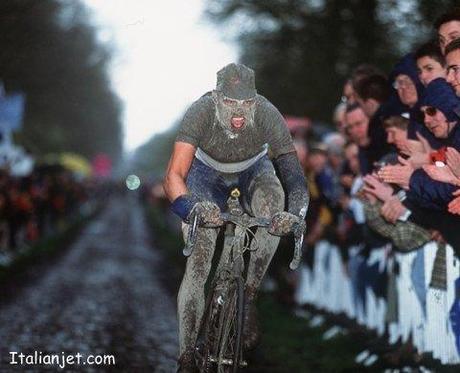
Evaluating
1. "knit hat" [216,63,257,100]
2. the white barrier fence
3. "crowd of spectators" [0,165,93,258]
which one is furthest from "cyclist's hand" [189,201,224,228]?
"crowd of spectators" [0,165,93,258]

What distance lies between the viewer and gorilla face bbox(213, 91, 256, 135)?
15.6 ft

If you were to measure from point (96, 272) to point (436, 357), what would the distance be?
36.8 ft

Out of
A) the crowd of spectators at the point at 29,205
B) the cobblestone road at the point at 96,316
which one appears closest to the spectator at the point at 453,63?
the cobblestone road at the point at 96,316

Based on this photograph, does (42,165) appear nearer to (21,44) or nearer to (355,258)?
(21,44)

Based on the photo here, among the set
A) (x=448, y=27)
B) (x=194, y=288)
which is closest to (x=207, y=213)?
(x=194, y=288)

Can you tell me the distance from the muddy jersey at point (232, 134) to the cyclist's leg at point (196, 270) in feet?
0.59

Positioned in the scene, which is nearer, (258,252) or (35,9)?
(258,252)

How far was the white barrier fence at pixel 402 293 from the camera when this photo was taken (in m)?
6.01

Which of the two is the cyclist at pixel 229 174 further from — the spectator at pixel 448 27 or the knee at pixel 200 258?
the spectator at pixel 448 27

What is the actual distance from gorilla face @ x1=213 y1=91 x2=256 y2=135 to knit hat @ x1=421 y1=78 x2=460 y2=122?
141cm

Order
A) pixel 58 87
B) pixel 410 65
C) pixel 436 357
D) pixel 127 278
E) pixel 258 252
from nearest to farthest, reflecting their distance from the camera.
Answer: pixel 258 252
pixel 436 357
pixel 410 65
pixel 127 278
pixel 58 87

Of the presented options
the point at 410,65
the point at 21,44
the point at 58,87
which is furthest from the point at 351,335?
the point at 58,87

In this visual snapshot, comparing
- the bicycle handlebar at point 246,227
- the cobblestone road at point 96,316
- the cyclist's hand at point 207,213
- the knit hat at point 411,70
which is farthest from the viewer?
the cobblestone road at point 96,316

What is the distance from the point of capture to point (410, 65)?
22.0 ft
